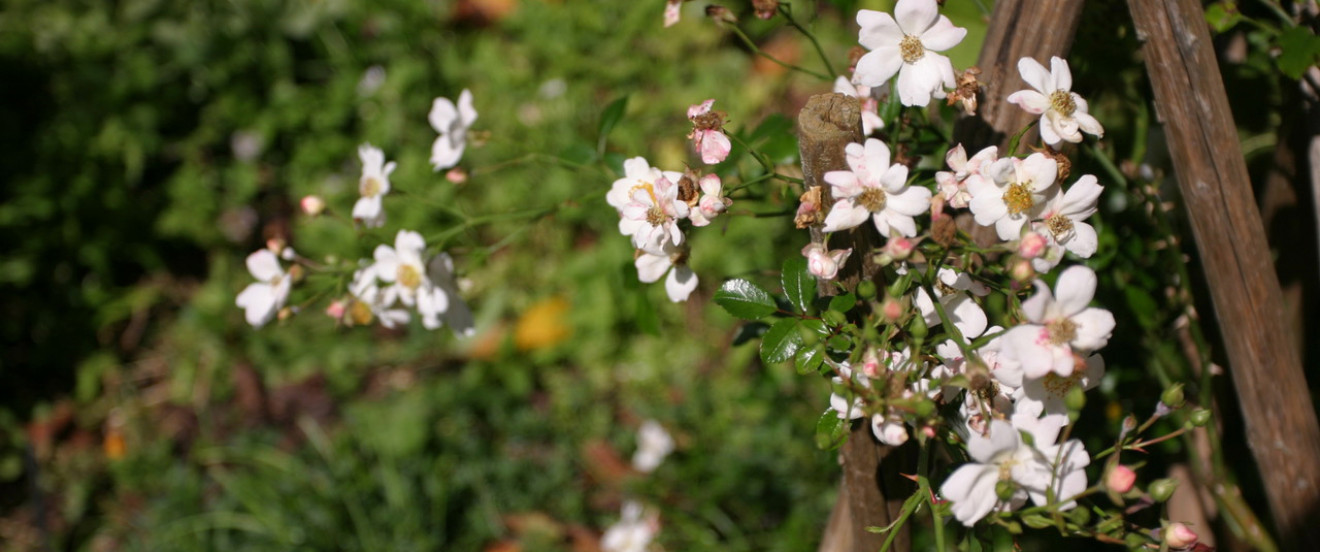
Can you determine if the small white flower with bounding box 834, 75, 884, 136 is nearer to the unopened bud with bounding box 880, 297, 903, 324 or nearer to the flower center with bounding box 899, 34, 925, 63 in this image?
the flower center with bounding box 899, 34, 925, 63

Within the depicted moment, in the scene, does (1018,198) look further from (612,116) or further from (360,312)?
(360,312)

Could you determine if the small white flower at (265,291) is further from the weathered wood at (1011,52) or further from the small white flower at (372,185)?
the weathered wood at (1011,52)

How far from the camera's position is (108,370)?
113 inches

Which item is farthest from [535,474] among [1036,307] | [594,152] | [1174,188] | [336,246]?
[1036,307]

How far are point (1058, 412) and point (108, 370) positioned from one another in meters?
2.98

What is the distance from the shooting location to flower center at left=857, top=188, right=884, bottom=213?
2.62 ft

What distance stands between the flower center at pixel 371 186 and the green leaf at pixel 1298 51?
1046mm

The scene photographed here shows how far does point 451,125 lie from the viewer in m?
1.24

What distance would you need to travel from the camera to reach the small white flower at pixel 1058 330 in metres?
0.71

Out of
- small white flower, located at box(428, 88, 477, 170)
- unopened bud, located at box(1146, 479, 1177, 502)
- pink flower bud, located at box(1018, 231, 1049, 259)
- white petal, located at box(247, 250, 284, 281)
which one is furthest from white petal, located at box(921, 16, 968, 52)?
white petal, located at box(247, 250, 284, 281)

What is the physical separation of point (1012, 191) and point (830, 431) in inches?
10.8

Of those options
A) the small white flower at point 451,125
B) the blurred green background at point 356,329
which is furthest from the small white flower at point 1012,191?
the blurred green background at point 356,329

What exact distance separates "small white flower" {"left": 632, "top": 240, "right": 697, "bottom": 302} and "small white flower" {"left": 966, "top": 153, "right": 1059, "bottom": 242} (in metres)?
0.30

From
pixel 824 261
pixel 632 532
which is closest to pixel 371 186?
pixel 824 261
